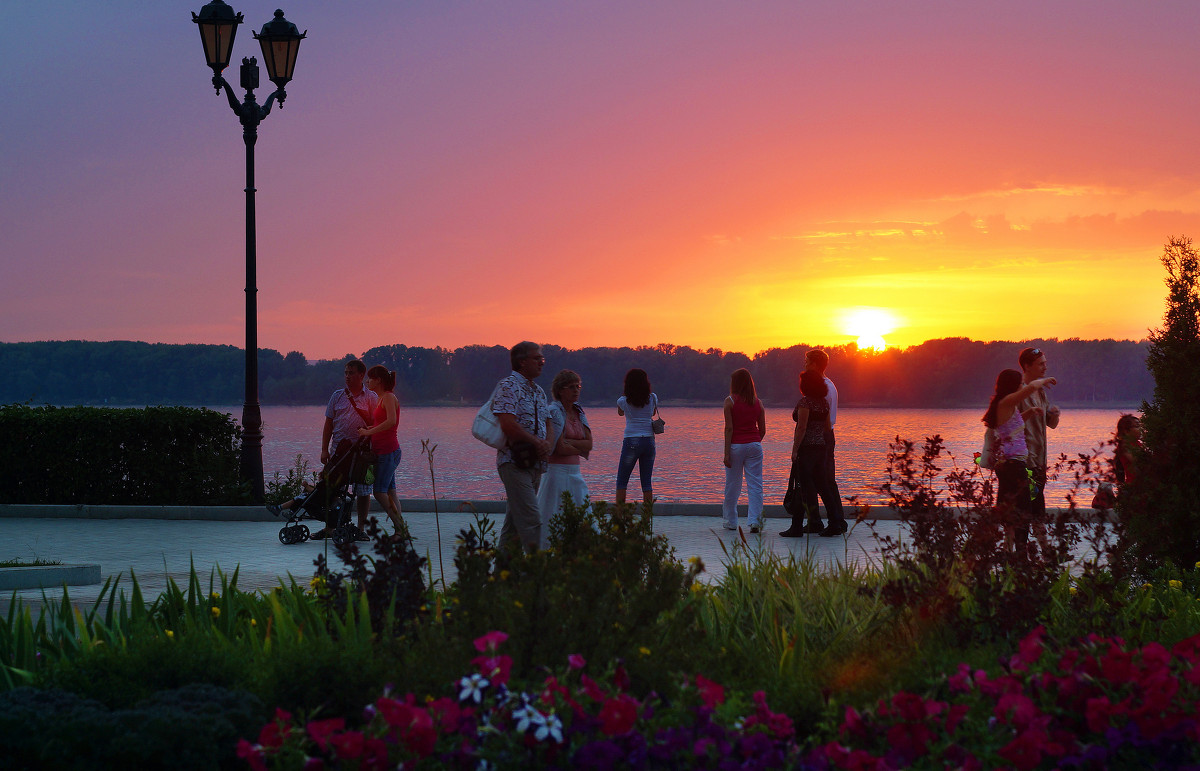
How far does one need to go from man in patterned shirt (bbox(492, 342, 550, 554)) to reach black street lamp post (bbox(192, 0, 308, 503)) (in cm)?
706

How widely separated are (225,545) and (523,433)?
527cm

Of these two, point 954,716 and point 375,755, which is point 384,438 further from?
point 954,716

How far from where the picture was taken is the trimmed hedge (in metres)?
13.8

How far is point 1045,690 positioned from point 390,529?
9.79 meters

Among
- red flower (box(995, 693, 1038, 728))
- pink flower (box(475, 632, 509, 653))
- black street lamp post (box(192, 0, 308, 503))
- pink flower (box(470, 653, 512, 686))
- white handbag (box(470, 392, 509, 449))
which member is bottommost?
red flower (box(995, 693, 1038, 728))

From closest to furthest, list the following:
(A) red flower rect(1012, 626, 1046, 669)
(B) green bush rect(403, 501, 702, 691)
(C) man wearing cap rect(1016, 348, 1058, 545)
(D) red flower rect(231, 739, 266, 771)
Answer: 1. (D) red flower rect(231, 739, 266, 771)
2. (A) red flower rect(1012, 626, 1046, 669)
3. (B) green bush rect(403, 501, 702, 691)
4. (C) man wearing cap rect(1016, 348, 1058, 545)

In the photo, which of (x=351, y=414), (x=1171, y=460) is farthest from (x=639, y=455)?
(x=1171, y=460)

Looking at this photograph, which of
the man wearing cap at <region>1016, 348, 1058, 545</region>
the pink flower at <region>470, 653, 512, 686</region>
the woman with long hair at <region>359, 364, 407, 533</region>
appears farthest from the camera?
the woman with long hair at <region>359, 364, 407, 533</region>

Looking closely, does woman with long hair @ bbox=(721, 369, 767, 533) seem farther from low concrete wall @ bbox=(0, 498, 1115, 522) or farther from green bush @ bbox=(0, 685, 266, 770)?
green bush @ bbox=(0, 685, 266, 770)

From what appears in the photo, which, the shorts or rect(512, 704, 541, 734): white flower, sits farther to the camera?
the shorts

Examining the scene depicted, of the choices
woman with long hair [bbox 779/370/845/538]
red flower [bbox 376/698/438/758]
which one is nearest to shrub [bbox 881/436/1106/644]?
red flower [bbox 376/698/438/758]

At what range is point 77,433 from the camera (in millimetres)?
14102

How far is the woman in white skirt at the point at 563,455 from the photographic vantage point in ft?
26.5

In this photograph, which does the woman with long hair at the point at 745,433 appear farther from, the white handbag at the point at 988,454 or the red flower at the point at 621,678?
the red flower at the point at 621,678
